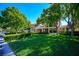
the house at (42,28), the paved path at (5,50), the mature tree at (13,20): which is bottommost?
the paved path at (5,50)

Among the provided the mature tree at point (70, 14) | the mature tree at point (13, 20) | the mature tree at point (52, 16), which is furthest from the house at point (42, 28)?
the mature tree at point (70, 14)

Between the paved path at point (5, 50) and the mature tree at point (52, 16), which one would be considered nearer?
the paved path at point (5, 50)

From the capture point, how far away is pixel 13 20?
6430 mm

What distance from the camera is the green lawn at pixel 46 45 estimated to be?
632 centimetres

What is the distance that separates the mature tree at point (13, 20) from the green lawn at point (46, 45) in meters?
0.26

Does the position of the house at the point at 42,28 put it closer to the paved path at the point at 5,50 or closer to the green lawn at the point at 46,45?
the green lawn at the point at 46,45

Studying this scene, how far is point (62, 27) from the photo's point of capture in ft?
21.1

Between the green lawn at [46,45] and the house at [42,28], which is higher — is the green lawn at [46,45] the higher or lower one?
the lower one

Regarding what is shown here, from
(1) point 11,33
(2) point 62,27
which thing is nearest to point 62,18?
(2) point 62,27

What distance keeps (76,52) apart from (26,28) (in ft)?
3.48

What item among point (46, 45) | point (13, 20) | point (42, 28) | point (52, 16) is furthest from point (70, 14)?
point (13, 20)

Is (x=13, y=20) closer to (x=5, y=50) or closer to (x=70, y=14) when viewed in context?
(x=5, y=50)

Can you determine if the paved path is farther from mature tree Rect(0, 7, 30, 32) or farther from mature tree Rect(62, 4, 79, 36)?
mature tree Rect(62, 4, 79, 36)

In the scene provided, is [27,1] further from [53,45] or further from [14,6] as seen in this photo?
[53,45]
